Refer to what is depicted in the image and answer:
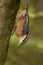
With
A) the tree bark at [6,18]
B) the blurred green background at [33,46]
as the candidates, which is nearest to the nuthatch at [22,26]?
the tree bark at [6,18]

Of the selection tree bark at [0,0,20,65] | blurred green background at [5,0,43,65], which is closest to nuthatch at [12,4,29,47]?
tree bark at [0,0,20,65]

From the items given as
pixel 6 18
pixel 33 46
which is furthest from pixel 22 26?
pixel 33 46

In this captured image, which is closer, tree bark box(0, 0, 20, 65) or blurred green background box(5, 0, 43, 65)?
tree bark box(0, 0, 20, 65)

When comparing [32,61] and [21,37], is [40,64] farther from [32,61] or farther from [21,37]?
[21,37]

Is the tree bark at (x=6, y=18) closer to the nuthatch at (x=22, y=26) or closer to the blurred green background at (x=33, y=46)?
the nuthatch at (x=22, y=26)

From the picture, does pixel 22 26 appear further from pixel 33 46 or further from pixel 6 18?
pixel 33 46

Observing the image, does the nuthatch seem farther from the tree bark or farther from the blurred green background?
the blurred green background

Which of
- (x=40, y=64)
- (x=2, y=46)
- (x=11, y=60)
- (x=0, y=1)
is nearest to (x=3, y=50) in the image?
(x=2, y=46)
